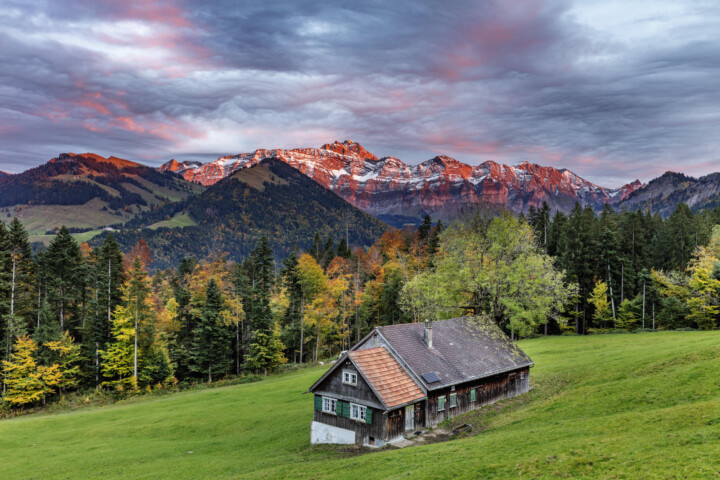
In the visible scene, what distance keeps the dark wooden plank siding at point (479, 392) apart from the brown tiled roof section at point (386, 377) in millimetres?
2029

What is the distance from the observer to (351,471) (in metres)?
20.2

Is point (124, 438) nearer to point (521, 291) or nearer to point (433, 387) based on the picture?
point (433, 387)

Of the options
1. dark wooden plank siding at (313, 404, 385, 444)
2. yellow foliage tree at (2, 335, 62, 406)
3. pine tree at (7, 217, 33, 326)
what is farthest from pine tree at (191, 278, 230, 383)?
dark wooden plank siding at (313, 404, 385, 444)

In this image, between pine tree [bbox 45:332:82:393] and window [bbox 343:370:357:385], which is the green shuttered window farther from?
pine tree [bbox 45:332:82:393]

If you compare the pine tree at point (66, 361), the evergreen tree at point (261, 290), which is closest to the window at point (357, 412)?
the evergreen tree at point (261, 290)

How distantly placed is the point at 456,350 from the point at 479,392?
3.72 metres

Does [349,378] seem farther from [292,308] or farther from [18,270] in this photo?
[18,270]

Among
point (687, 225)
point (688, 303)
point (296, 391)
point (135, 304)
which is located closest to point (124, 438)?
point (296, 391)

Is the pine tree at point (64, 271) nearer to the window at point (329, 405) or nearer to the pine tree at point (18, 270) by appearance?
the pine tree at point (18, 270)

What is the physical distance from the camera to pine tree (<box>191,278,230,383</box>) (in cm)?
6300

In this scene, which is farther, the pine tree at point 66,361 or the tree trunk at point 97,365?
the tree trunk at point 97,365

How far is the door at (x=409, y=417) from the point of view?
92.4 ft

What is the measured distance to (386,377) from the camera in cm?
2862

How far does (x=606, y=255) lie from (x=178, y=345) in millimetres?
77521
